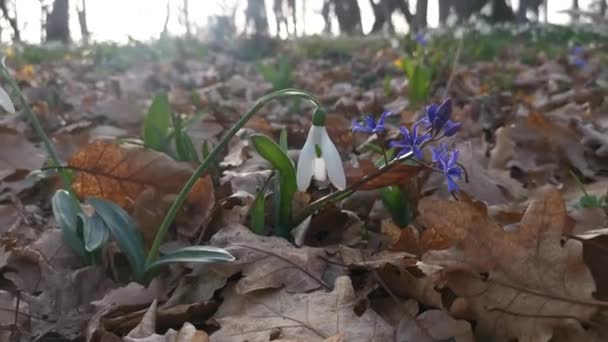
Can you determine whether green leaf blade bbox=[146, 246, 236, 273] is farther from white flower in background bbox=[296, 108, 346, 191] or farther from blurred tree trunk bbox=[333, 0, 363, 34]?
blurred tree trunk bbox=[333, 0, 363, 34]

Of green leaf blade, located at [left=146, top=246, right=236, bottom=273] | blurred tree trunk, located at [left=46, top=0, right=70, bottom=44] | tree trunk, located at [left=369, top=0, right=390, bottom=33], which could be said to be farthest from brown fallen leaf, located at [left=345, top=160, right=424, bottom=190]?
tree trunk, located at [left=369, top=0, right=390, bottom=33]

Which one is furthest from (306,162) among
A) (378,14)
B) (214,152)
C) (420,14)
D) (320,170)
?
(378,14)

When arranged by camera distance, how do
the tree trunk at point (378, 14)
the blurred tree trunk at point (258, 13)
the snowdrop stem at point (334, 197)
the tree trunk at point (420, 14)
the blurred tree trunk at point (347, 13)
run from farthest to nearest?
1. the blurred tree trunk at point (347, 13)
2. the tree trunk at point (378, 14)
3. the blurred tree trunk at point (258, 13)
4. the tree trunk at point (420, 14)
5. the snowdrop stem at point (334, 197)

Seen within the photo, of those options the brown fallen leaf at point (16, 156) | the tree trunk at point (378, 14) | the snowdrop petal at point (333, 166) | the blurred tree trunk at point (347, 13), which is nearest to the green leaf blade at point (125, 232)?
the snowdrop petal at point (333, 166)

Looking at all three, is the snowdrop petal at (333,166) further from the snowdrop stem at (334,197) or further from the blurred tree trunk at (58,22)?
the blurred tree trunk at (58,22)

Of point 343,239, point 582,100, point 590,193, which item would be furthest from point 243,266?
point 582,100

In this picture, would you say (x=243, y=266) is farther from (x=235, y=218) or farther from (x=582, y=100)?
(x=582, y=100)
